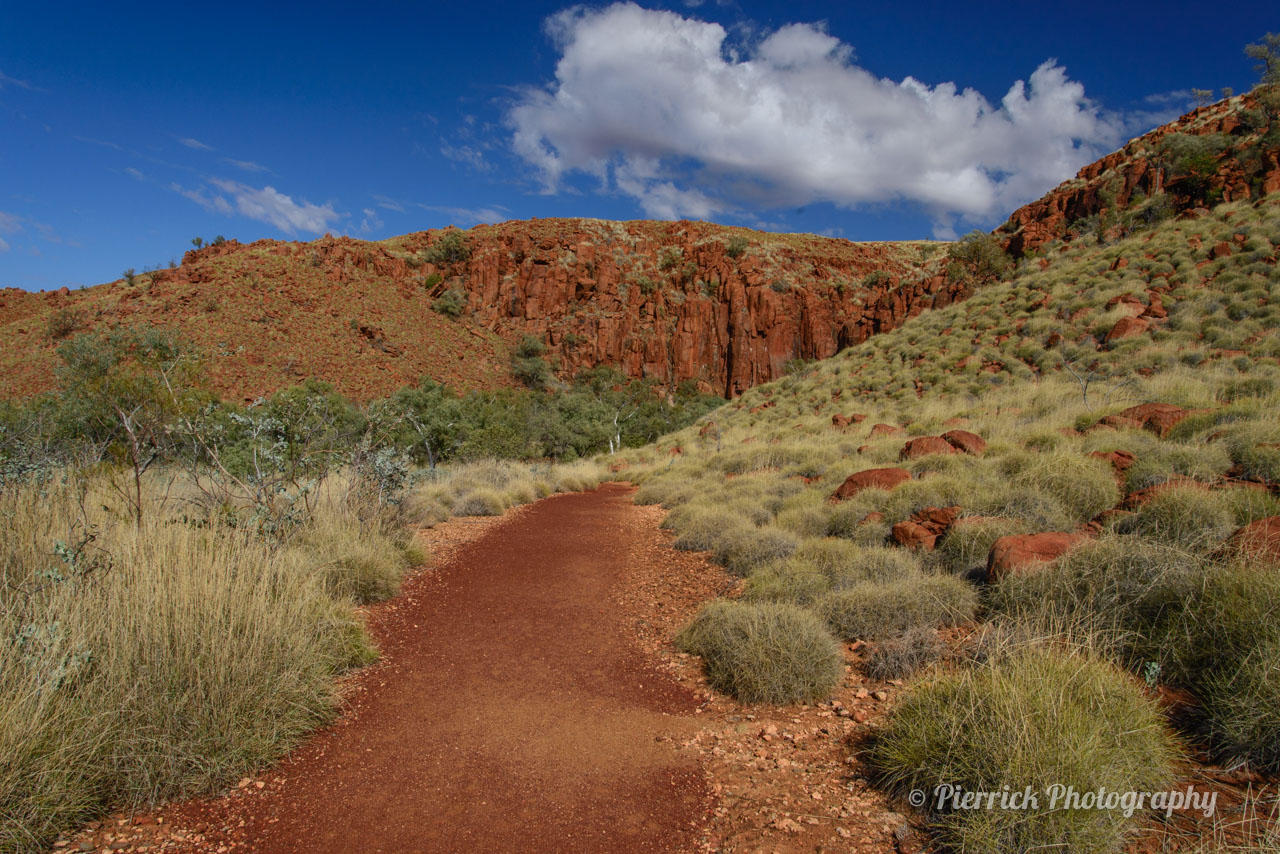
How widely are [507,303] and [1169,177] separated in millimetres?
43951

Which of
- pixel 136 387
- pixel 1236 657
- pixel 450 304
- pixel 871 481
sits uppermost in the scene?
pixel 450 304

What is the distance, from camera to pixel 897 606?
15.9 ft

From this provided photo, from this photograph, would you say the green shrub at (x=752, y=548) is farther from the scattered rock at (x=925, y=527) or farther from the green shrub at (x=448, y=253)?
the green shrub at (x=448, y=253)

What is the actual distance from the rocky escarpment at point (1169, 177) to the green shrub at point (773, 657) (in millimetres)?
24806

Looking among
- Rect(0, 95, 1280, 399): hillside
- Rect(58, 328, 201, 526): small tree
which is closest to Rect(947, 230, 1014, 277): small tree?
Rect(0, 95, 1280, 399): hillside

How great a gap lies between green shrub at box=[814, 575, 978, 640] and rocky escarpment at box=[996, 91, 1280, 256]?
77.2ft

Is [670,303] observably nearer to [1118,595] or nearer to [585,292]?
[585,292]

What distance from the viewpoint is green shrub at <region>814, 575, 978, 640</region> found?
468 cm

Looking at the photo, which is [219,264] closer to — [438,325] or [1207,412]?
[438,325]

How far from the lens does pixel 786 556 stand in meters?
6.74

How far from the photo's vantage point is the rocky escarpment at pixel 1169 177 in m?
20.3

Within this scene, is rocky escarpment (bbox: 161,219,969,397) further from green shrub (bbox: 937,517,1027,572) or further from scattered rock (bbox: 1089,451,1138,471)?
green shrub (bbox: 937,517,1027,572)

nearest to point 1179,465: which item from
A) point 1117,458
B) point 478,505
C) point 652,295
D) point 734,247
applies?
point 1117,458

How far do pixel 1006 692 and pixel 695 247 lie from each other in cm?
5925
